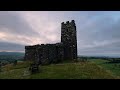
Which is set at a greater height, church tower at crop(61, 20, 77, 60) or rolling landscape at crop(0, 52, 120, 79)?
church tower at crop(61, 20, 77, 60)

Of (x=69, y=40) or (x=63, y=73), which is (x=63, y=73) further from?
(x=69, y=40)

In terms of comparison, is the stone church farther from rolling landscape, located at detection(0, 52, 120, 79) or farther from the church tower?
rolling landscape, located at detection(0, 52, 120, 79)

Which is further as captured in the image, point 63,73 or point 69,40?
point 69,40

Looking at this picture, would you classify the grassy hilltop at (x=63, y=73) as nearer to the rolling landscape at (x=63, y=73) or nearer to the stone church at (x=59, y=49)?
the rolling landscape at (x=63, y=73)

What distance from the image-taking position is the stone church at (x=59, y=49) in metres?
27.8

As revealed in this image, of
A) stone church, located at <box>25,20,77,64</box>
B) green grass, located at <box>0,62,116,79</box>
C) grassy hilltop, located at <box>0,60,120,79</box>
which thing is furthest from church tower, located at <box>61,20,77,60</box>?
green grass, located at <box>0,62,116,79</box>

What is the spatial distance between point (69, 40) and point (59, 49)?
1.68 meters

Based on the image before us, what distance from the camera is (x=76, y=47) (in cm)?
2936

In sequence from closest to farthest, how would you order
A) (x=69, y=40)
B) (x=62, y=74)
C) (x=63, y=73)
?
(x=62, y=74) → (x=63, y=73) → (x=69, y=40)

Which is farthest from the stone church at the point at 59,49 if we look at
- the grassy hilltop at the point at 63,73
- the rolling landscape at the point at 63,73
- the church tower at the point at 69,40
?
the grassy hilltop at the point at 63,73

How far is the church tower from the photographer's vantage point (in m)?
28.7

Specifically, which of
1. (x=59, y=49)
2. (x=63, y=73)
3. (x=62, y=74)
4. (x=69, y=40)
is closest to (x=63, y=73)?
(x=63, y=73)

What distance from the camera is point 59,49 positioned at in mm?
28234
